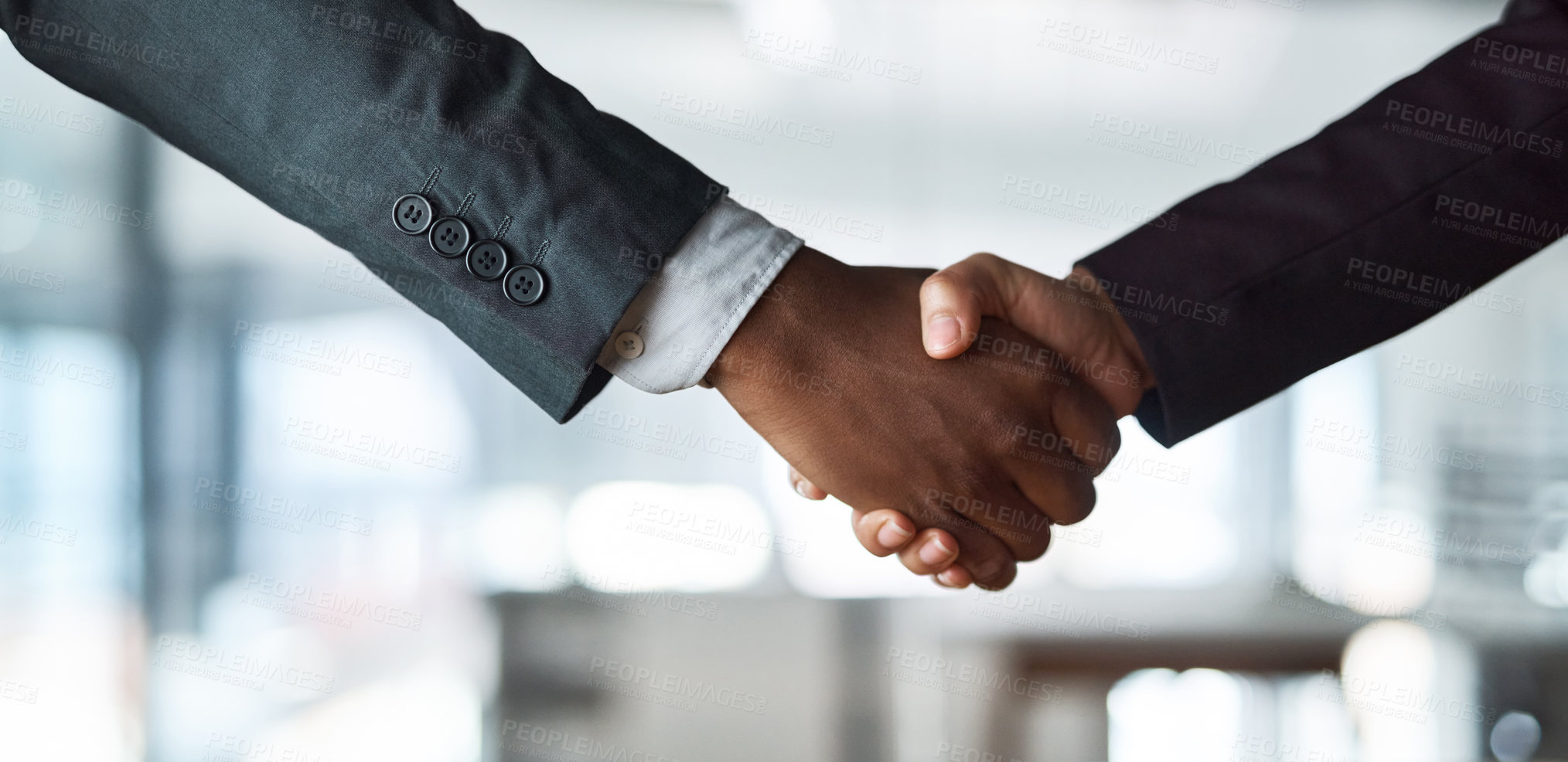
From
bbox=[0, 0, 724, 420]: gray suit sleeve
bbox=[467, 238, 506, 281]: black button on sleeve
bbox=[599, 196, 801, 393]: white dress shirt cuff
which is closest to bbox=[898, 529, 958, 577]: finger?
bbox=[599, 196, 801, 393]: white dress shirt cuff

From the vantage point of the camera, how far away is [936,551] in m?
1.15

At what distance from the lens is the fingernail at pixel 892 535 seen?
1129 mm

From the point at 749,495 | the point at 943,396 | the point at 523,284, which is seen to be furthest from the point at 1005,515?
the point at 749,495

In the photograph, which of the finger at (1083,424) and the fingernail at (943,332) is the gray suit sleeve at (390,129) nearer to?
the fingernail at (943,332)

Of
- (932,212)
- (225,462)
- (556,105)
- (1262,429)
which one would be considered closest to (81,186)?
(225,462)

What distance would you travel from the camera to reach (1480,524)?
3.43 m

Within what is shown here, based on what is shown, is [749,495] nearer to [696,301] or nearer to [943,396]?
[943,396]

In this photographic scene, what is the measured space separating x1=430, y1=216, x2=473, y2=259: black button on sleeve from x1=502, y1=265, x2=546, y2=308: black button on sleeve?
4cm

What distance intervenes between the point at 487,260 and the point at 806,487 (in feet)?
1.78

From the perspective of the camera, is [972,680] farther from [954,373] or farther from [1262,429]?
[954,373]

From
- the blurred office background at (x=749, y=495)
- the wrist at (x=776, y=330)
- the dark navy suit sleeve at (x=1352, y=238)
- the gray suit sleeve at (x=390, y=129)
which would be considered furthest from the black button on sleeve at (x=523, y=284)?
the blurred office background at (x=749, y=495)

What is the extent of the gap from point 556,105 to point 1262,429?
3.05 metres

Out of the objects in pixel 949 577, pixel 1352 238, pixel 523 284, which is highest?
pixel 1352 238

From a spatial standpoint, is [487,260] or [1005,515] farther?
[1005,515]
